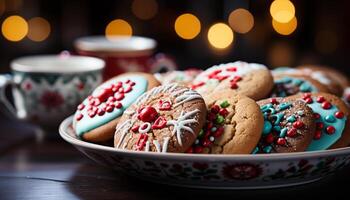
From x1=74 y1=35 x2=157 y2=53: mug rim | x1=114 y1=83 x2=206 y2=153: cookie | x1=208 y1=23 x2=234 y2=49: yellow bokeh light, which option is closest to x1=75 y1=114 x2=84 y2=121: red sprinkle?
x1=114 y1=83 x2=206 y2=153: cookie

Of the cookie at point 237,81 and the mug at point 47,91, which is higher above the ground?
the cookie at point 237,81

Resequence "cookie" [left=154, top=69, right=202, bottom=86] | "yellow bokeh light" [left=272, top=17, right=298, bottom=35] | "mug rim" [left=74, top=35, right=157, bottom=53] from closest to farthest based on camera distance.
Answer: "cookie" [left=154, top=69, right=202, bottom=86], "mug rim" [left=74, top=35, right=157, bottom=53], "yellow bokeh light" [left=272, top=17, right=298, bottom=35]

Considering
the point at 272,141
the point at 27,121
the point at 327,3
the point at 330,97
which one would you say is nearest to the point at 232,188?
the point at 272,141

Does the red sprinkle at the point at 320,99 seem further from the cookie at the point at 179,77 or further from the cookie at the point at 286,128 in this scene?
the cookie at the point at 179,77

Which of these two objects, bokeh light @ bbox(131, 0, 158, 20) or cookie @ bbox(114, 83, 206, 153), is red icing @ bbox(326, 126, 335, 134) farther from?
bokeh light @ bbox(131, 0, 158, 20)

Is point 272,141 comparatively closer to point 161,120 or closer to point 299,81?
point 161,120

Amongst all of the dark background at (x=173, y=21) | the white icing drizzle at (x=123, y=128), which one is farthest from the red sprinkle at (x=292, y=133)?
the dark background at (x=173, y=21)

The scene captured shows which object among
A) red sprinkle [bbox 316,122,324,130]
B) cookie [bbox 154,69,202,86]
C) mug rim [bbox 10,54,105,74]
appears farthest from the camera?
mug rim [bbox 10,54,105,74]
